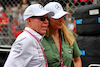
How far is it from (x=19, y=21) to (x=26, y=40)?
188 inches

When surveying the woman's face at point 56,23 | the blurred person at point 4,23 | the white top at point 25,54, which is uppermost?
the woman's face at point 56,23

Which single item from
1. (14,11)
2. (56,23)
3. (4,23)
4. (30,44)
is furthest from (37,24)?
(4,23)

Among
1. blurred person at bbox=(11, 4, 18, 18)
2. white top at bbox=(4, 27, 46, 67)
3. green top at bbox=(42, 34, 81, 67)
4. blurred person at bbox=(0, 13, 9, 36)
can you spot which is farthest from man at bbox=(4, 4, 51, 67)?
blurred person at bbox=(0, 13, 9, 36)

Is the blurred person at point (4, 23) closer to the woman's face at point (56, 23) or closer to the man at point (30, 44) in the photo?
the woman's face at point (56, 23)

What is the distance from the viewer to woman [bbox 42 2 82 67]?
1734 millimetres

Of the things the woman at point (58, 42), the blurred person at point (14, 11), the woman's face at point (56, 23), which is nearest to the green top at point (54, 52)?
the woman at point (58, 42)

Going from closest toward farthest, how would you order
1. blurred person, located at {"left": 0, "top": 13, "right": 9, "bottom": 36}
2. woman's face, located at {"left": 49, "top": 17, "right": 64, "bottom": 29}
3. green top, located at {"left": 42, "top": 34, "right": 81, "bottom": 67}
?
green top, located at {"left": 42, "top": 34, "right": 81, "bottom": 67} → woman's face, located at {"left": 49, "top": 17, "right": 64, "bottom": 29} → blurred person, located at {"left": 0, "top": 13, "right": 9, "bottom": 36}

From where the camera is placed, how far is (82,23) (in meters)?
2.79

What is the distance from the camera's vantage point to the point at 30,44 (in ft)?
4.34

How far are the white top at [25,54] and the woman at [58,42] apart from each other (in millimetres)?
355

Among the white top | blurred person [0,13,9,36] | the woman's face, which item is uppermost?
the woman's face

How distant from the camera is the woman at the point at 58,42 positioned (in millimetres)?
1734

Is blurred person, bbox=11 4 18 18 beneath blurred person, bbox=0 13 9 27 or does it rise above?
above

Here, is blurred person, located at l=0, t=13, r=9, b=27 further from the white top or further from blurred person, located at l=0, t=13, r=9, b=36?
the white top
